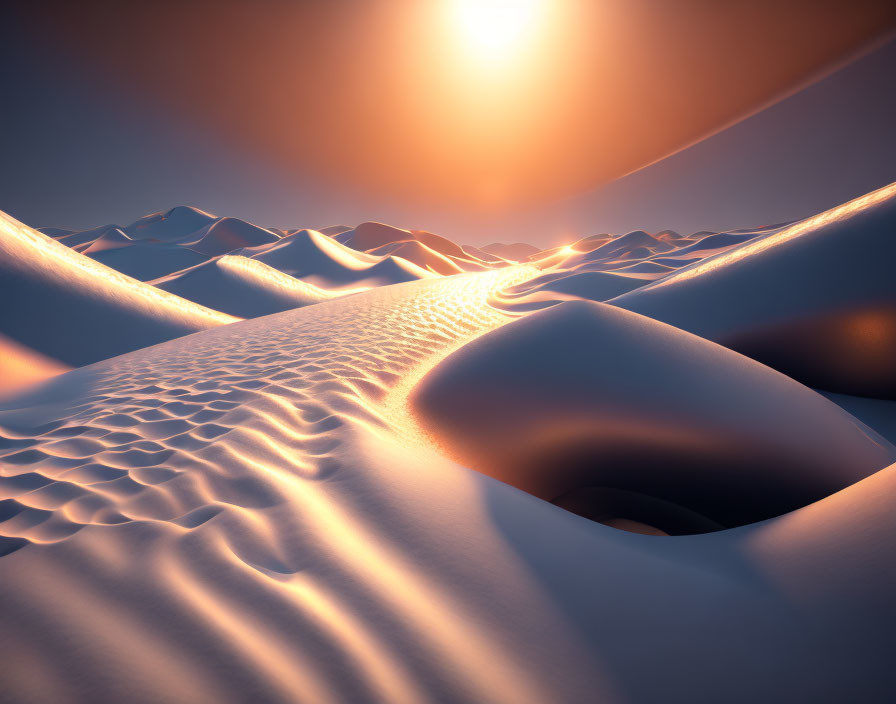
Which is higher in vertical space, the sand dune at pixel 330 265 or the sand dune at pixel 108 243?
the sand dune at pixel 108 243

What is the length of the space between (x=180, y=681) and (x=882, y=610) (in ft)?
5.46

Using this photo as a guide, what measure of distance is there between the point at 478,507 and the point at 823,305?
→ 444cm

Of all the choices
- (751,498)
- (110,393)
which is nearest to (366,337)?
(110,393)

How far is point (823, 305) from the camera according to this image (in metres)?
4.07

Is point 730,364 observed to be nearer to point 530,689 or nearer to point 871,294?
point 871,294

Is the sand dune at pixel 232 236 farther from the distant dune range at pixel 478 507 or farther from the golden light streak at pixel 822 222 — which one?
the golden light streak at pixel 822 222

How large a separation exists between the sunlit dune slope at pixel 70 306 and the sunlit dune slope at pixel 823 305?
7.19 metres

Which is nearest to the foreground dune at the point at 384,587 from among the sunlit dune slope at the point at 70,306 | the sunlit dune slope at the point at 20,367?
the sunlit dune slope at the point at 20,367

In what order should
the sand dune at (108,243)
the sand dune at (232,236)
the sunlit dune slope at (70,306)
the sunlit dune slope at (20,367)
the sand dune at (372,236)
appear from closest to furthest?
the sunlit dune slope at (20,367), the sunlit dune slope at (70,306), the sand dune at (108,243), the sand dune at (232,236), the sand dune at (372,236)

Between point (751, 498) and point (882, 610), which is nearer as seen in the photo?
point (882, 610)

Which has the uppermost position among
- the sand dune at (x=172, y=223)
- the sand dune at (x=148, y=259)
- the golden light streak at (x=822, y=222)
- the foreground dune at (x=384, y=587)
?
the sand dune at (x=172, y=223)

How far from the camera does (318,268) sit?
59.7 ft

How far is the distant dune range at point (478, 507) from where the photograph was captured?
3.33ft

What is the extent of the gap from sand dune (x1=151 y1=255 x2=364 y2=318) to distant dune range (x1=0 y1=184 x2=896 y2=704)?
600 cm
